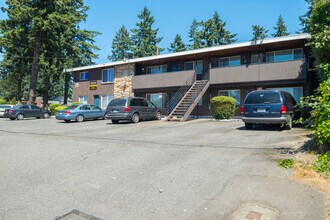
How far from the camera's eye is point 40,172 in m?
6.35

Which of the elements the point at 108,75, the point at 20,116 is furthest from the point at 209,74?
the point at 20,116

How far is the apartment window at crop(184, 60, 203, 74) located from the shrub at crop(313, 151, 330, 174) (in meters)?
18.6

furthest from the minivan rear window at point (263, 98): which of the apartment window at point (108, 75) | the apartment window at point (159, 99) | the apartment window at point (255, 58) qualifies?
the apartment window at point (108, 75)

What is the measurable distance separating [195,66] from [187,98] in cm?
511

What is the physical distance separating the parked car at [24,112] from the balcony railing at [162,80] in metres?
10.6

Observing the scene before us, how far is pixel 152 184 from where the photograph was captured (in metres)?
5.41

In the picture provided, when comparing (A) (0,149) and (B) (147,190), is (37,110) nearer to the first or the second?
(A) (0,149)

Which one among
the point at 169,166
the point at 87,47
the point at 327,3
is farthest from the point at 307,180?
the point at 87,47

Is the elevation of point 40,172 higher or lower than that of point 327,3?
lower

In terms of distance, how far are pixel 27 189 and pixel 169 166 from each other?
310 cm

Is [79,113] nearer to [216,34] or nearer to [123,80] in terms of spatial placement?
[123,80]

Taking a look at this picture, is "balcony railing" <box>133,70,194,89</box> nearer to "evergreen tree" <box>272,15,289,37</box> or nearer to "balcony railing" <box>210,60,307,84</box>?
"balcony railing" <box>210,60,307,84</box>

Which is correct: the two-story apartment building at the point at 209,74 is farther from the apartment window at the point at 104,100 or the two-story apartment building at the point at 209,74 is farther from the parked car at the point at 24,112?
the parked car at the point at 24,112

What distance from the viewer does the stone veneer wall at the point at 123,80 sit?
91.5 ft
